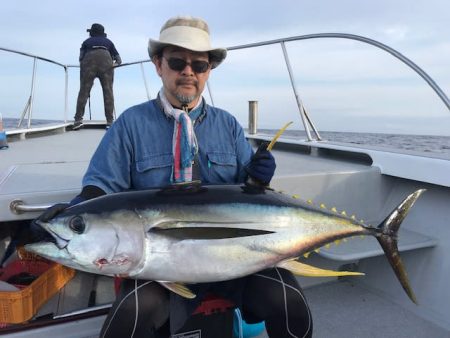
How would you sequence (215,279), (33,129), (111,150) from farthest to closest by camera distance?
(33,129), (111,150), (215,279)

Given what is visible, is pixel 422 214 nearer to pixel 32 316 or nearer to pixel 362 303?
pixel 362 303

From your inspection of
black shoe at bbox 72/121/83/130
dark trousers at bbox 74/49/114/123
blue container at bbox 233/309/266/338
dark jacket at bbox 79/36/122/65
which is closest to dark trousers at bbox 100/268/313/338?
blue container at bbox 233/309/266/338

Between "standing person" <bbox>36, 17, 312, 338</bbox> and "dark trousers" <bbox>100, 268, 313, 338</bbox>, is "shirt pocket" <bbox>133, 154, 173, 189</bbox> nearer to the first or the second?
"standing person" <bbox>36, 17, 312, 338</bbox>

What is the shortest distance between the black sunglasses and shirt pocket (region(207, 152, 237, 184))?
45 centimetres

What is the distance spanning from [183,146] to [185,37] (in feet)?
1.77

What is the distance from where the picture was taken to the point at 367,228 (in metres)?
1.89

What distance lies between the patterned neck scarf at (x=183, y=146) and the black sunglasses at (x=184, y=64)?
8.5 inches

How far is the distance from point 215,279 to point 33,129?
18.5 ft

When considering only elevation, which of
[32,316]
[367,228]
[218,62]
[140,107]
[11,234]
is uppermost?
[218,62]

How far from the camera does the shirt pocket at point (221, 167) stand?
217 centimetres

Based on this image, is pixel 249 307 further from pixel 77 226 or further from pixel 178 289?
pixel 77 226

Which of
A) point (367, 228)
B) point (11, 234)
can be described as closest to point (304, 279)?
Result: point (367, 228)

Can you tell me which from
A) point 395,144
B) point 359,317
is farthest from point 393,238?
point 395,144

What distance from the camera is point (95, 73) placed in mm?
7551
